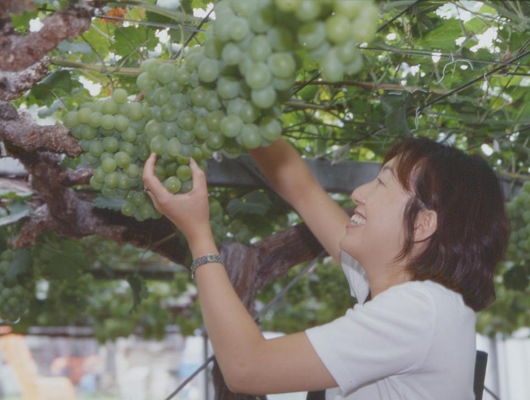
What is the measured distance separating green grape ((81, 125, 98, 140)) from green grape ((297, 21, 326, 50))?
2.10 feet

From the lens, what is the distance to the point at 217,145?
41.7 inches

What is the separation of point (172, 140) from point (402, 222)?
518 mm

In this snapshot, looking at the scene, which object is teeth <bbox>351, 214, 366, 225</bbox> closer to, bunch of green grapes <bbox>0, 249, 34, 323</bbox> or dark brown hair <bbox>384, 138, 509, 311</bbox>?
dark brown hair <bbox>384, 138, 509, 311</bbox>

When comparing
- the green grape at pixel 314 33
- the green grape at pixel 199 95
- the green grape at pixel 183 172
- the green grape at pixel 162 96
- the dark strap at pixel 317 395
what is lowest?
the dark strap at pixel 317 395

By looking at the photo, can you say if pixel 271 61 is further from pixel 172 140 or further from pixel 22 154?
pixel 22 154

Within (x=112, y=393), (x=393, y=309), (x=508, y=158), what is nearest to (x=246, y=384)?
(x=393, y=309)

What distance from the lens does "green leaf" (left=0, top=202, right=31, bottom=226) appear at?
6.49 ft

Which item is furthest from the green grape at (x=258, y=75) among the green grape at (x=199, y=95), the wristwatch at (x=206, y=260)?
the wristwatch at (x=206, y=260)

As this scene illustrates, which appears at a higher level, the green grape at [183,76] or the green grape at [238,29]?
the green grape at [183,76]

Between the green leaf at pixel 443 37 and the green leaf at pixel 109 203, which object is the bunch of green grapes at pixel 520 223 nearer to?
the green leaf at pixel 443 37

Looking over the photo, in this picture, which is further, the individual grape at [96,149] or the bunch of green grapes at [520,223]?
the bunch of green grapes at [520,223]

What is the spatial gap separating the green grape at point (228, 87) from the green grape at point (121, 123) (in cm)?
37

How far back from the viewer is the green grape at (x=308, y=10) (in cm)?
74

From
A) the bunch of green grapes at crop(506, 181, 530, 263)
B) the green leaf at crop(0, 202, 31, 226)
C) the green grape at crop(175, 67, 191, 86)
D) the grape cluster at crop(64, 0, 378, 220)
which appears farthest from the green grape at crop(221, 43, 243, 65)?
the bunch of green grapes at crop(506, 181, 530, 263)
